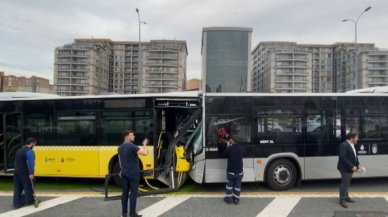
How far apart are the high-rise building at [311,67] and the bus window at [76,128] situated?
339 ft

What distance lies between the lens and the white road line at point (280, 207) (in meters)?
7.05

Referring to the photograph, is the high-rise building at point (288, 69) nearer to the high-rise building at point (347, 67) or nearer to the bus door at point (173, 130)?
the high-rise building at point (347, 67)

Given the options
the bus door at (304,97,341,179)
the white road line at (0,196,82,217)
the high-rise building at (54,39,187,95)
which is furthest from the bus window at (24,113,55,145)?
the high-rise building at (54,39,187,95)

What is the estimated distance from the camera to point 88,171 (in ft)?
31.9

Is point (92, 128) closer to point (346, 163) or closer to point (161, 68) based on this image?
point (346, 163)

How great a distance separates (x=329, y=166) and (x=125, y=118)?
5759 mm

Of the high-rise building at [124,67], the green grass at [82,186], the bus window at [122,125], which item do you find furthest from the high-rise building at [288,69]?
the bus window at [122,125]

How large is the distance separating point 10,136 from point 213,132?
6.32 metres

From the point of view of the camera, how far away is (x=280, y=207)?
751 centimetres

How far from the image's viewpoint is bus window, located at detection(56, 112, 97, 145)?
977 centimetres

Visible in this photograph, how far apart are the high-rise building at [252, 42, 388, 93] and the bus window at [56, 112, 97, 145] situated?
103473mm

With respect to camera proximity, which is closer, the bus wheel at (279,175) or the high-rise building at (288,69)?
the bus wheel at (279,175)

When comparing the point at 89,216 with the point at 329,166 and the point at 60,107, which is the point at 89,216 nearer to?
the point at 60,107

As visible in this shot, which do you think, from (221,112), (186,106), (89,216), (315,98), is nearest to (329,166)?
(315,98)
